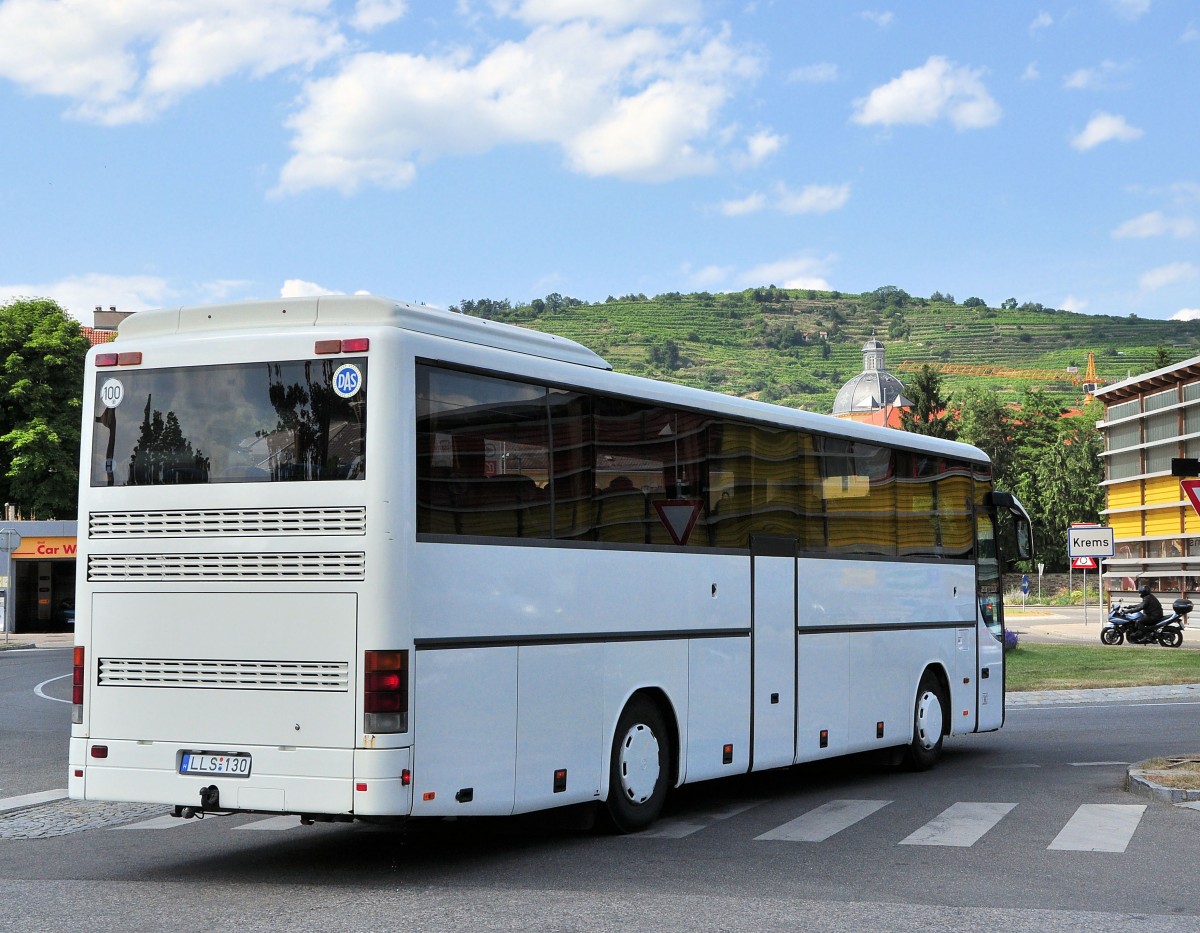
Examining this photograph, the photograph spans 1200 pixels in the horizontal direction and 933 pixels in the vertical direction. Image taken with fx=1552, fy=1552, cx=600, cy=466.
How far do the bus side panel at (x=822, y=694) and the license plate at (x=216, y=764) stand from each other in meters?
5.40

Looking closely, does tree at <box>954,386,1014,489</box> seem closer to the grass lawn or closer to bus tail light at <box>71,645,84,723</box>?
the grass lawn

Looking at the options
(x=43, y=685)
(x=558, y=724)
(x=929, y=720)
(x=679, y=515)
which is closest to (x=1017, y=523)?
(x=929, y=720)

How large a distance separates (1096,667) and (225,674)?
25.2 metres

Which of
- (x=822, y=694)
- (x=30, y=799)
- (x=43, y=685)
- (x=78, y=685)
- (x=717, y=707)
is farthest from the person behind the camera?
(x=43, y=685)

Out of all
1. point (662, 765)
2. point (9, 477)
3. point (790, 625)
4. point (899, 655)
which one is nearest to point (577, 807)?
point (662, 765)

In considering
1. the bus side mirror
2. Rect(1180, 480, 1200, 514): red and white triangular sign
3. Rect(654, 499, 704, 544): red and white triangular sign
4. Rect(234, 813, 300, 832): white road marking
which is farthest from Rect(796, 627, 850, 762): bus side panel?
Rect(1180, 480, 1200, 514): red and white triangular sign

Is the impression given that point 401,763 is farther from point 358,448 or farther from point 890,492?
point 890,492

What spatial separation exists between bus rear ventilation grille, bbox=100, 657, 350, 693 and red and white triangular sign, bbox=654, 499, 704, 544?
317 centimetres

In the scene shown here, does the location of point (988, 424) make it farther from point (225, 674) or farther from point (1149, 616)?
point (225, 674)

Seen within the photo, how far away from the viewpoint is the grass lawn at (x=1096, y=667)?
88.4ft

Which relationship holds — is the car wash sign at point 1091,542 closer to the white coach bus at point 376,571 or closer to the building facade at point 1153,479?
the building facade at point 1153,479

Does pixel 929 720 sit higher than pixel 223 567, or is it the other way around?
pixel 223 567

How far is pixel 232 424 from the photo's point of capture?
8.95 metres

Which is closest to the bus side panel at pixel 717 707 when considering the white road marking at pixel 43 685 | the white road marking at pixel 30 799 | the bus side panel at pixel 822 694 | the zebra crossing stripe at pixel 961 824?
the bus side panel at pixel 822 694
